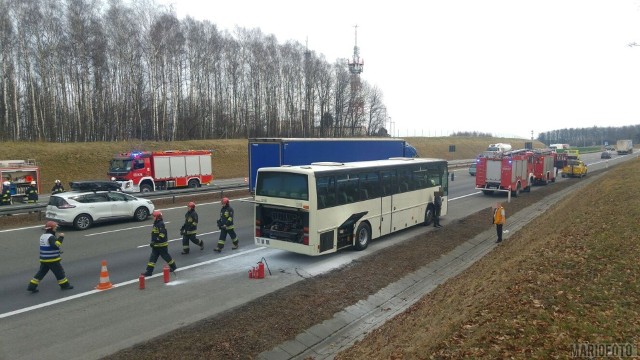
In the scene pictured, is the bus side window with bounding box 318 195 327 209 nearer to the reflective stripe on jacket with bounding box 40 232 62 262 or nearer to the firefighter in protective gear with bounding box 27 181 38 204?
the reflective stripe on jacket with bounding box 40 232 62 262

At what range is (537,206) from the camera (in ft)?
83.3

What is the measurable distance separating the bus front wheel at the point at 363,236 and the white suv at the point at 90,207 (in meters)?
10.5

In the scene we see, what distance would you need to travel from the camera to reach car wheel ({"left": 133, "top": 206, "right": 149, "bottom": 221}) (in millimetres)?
19739

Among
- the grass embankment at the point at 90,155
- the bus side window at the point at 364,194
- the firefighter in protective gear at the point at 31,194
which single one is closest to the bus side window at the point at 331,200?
the bus side window at the point at 364,194

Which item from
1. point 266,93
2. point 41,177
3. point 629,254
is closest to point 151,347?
point 629,254

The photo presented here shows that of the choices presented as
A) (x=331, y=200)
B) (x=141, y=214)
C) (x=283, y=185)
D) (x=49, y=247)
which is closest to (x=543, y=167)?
(x=331, y=200)

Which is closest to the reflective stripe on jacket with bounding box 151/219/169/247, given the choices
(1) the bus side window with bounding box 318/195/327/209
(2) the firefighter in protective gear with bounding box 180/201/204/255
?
(2) the firefighter in protective gear with bounding box 180/201/204/255

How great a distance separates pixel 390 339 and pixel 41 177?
36735 mm

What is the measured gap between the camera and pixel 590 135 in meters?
171

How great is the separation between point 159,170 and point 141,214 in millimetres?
11592

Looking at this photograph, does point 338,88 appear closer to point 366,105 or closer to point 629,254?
point 366,105

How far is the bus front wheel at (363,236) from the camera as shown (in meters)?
14.5

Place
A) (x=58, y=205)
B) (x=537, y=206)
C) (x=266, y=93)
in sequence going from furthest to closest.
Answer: (x=266, y=93) → (x=537, y=206) → (x=58, y=205)

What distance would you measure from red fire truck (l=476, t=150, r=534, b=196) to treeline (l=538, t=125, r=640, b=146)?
146121 millimetres
